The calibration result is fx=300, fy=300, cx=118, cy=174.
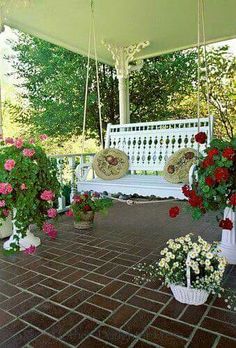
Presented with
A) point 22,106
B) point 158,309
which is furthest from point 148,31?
point 22,106

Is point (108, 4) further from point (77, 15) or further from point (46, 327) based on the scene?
point (46, 327)

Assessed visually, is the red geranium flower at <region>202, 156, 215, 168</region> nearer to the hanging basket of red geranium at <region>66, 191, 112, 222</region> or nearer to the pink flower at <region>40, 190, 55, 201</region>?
the pink flower at <region>40, 190, 55, 201</region>

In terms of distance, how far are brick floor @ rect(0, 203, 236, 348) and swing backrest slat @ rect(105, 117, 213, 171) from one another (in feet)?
3.78

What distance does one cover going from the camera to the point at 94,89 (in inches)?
249

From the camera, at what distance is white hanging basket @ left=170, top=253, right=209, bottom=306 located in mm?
1527

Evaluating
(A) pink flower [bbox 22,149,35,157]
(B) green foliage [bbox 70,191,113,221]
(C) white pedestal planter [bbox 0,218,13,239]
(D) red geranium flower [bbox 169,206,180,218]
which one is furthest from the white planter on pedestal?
(D) red geranium flower [bbox 169,206,180,218]

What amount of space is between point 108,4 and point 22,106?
4.64m

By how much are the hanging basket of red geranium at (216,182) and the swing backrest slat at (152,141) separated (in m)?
1.34

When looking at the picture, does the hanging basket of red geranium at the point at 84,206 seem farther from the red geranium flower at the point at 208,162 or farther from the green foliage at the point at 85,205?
the red geranium flower at the point at 208,162

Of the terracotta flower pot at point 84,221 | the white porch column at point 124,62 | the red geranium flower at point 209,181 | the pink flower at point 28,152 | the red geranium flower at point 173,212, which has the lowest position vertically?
the terracotta flower pot at point 84,221

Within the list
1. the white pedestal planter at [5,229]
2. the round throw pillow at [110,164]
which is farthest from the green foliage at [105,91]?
the white pedestal planter at [5,229]

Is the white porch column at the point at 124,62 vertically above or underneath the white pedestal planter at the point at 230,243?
above

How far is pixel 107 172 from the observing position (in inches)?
130

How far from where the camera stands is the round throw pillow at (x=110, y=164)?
3.30m
